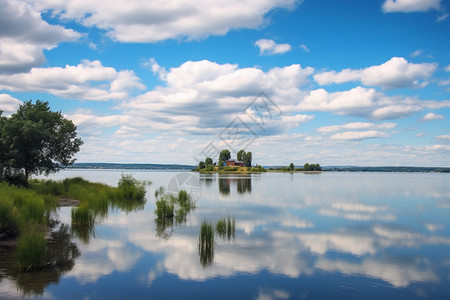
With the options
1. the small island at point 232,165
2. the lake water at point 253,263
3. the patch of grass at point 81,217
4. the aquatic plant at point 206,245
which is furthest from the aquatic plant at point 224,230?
the small island at point 232,165

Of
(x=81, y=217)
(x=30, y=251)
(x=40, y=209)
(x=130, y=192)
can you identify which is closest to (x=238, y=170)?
(x=130, y=192)

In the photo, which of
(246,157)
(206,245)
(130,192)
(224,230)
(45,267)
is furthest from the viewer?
(246,157)

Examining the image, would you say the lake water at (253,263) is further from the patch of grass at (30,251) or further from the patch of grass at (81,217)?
the patch of grass at (81,217)

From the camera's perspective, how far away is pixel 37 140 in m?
31.3

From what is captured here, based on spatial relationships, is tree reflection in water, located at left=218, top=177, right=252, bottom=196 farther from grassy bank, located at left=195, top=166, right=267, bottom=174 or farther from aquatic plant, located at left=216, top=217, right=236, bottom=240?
grassy bank, located at left=195, top=166, right=267, bottom=174

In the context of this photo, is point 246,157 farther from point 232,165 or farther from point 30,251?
point 30,251

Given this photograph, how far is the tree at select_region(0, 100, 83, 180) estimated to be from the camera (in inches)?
1177

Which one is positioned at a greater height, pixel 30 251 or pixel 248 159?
pixel 248 159

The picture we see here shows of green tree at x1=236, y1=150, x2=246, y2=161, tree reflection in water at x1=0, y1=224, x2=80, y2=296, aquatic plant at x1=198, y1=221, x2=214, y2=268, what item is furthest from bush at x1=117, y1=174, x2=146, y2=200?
green tree at x1=236, y1=150, x2=246, y2=161

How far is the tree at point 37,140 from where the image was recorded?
29.9 meters

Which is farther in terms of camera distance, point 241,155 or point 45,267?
point 241,155

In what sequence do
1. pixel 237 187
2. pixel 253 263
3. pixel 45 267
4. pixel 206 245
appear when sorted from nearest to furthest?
pixel 45 267 < pixel 253 263 < pixel 206 245 < pixel 237 187

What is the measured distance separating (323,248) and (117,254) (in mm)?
8869

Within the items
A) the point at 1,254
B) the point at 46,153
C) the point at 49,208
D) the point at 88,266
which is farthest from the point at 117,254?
the point at 46,153
